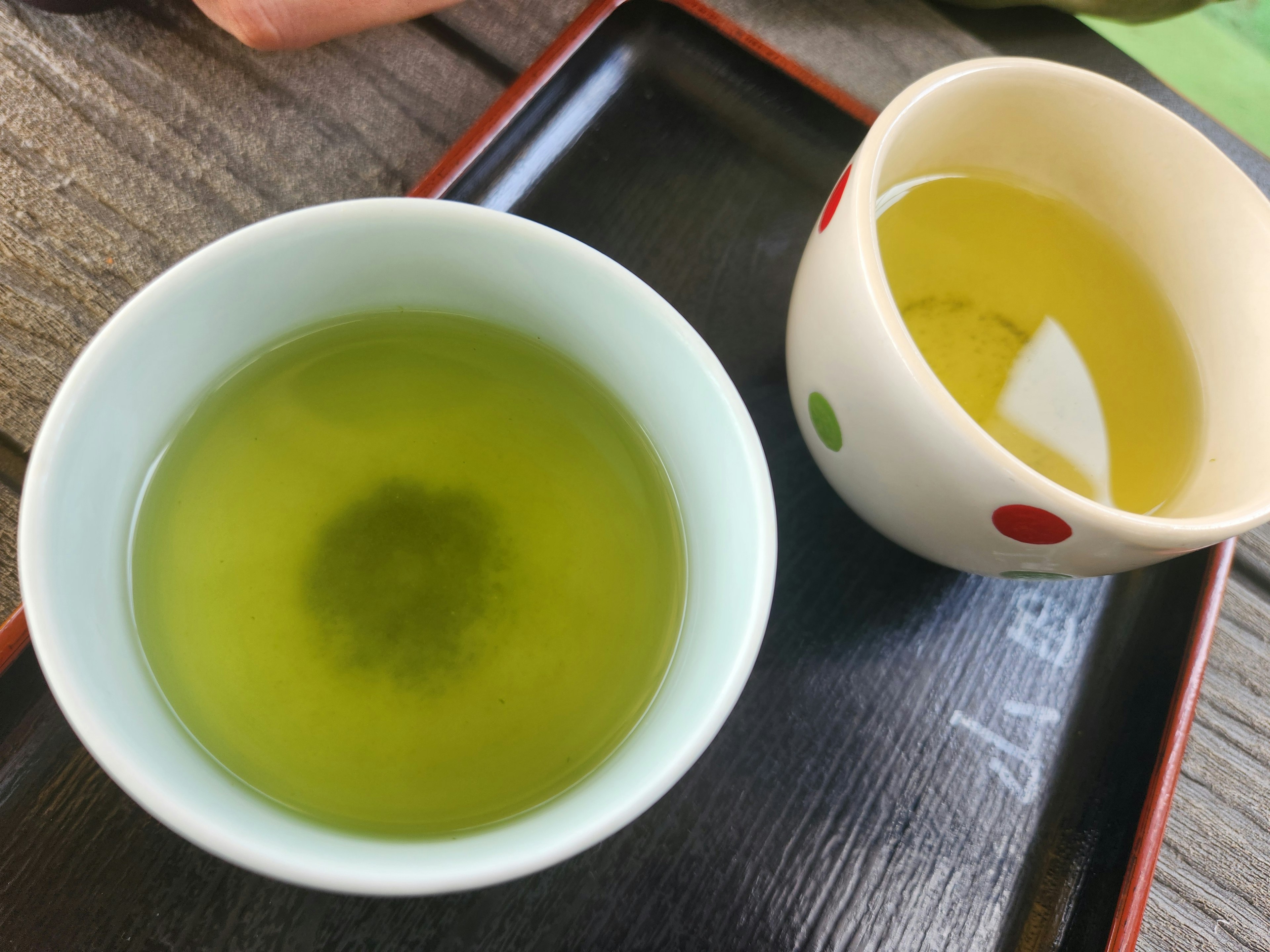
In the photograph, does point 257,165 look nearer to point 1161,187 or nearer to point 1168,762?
point 1161,187

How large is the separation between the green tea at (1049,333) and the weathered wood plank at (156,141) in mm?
432

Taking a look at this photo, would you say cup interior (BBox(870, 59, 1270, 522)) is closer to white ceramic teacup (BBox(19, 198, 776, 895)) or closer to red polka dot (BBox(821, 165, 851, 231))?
red polka dot (BBox(821, 165, 851, 231))

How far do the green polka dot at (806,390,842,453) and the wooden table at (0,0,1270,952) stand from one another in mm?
440

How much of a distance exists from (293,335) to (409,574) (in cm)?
18

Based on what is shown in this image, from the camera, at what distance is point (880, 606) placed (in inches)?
23.5

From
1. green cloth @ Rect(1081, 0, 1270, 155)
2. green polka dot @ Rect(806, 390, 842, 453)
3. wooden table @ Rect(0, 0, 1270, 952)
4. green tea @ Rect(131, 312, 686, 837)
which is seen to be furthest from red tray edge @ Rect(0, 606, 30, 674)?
green cloth @ Rect(1081, 0, 1270, 155)

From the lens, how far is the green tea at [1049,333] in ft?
1.94

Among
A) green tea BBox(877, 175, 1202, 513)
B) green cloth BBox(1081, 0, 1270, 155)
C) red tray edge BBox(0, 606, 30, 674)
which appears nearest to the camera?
red tray edge BBox(0, 606, 30, 674)

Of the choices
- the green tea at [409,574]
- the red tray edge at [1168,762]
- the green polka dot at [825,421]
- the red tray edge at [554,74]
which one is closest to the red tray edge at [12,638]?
the green tea at [409,574]

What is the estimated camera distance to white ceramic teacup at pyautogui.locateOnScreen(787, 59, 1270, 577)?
1.43 ft

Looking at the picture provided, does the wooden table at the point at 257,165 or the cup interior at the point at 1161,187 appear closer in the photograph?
the cup interior at the point at 1161,187

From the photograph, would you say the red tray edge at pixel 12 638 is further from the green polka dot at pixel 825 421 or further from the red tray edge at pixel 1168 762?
the red tray edge at pixel 1168 762

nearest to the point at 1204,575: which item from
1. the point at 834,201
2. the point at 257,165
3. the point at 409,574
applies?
the point at 834,201

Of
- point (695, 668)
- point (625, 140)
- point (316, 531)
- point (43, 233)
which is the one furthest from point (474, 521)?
point (43, 233)
